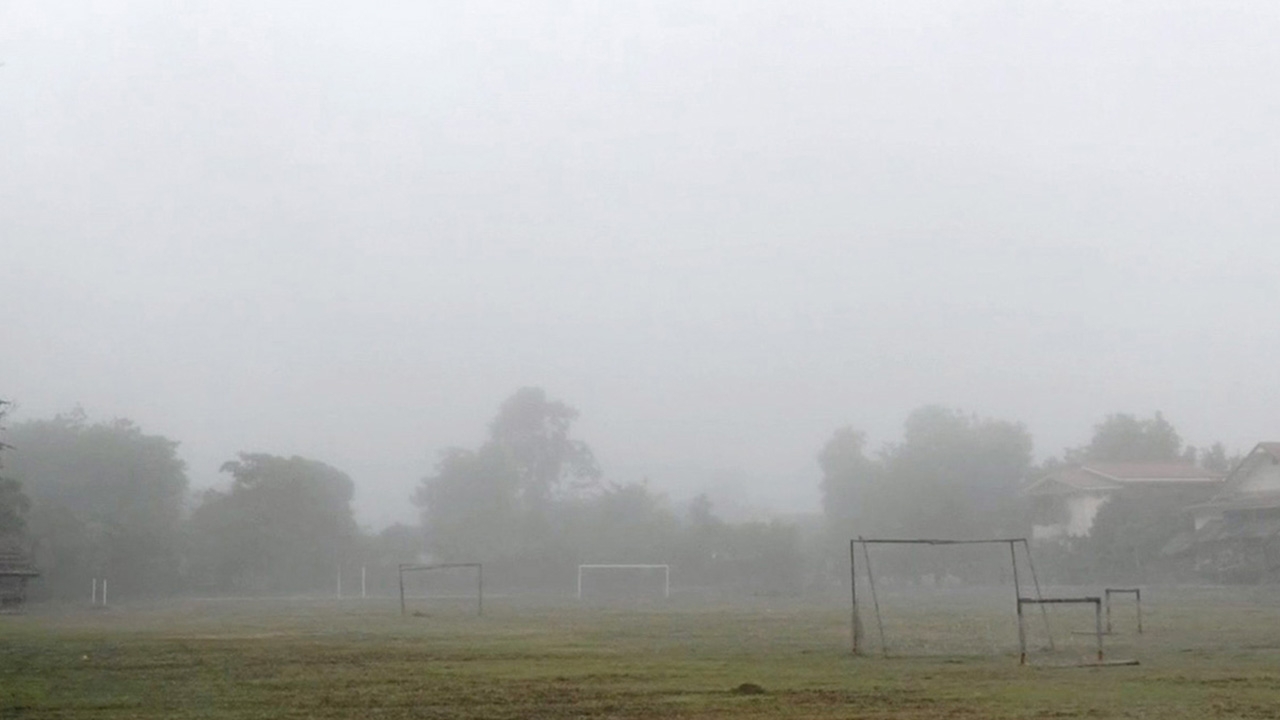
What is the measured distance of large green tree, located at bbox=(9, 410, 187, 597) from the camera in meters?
72.5

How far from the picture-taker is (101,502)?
263 feet

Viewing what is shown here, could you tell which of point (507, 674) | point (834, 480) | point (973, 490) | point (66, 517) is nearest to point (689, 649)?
point (507, 674)

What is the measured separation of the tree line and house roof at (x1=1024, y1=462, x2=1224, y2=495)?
279 centimetres

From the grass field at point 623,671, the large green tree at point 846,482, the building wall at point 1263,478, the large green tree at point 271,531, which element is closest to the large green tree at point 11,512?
the large green tree at point 271,531

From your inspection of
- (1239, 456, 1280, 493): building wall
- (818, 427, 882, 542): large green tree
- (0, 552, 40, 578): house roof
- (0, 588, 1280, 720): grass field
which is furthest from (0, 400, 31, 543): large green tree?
(1239, 456, 1280, 493): building wall

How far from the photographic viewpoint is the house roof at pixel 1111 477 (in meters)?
77.6

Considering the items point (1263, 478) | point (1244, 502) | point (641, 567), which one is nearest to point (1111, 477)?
point (1263, 478)

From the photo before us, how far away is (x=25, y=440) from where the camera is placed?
85.8 meters

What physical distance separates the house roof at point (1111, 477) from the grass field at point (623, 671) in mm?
35750

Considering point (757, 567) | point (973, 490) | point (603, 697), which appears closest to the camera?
point (603, 697)

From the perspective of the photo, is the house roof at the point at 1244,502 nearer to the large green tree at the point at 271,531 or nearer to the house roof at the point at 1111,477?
the house roof at the point at 1111,477

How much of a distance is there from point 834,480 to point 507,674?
234ft

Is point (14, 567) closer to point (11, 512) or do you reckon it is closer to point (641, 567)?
Answer: point (11, 512)

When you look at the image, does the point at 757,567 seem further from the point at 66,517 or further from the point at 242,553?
the point at 66,517
